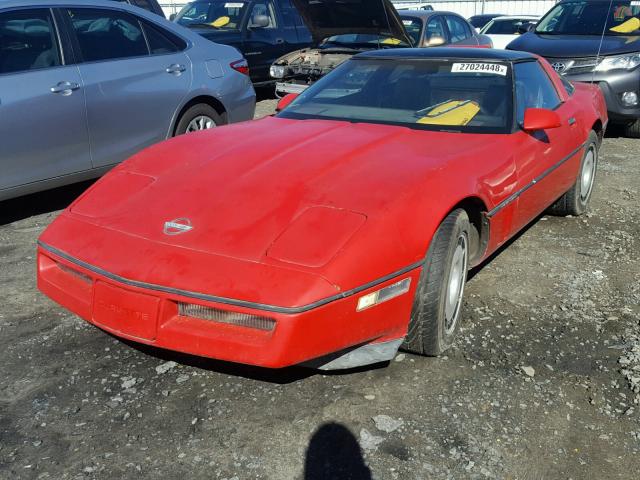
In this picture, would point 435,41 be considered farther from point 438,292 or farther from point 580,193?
point 438,292

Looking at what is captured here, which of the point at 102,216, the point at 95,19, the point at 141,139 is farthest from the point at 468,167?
the point at 95,19

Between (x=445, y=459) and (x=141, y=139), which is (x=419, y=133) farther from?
(x=141, y=139)

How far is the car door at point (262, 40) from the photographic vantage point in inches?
429

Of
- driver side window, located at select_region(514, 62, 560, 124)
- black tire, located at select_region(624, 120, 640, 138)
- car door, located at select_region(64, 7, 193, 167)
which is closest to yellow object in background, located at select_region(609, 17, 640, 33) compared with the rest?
black tire, located at select_region(624, 120, 640, 138)

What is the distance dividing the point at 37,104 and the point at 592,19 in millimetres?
7375

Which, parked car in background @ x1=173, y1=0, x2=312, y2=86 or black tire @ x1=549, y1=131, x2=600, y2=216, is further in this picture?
parked car in background @ x1=173, y1=0, x2=312, y2=86

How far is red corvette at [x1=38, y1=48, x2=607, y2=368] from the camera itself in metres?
2.54

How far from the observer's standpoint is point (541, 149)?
13.3 ft

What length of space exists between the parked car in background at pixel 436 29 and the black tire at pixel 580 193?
483 centimetres

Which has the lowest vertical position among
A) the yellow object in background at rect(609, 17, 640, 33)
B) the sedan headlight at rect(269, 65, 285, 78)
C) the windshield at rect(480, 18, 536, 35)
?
the windshield at rect(480, 18, 536, 35)

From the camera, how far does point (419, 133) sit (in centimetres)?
371

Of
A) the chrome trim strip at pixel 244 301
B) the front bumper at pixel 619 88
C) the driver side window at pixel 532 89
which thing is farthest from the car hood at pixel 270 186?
the front bumper at pixel 619 88

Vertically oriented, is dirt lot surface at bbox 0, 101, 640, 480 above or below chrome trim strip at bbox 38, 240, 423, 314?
below

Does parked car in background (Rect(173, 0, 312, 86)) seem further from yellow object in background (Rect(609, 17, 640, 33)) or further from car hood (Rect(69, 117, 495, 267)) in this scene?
car hood (Rect(69, 117, 495, 267))
